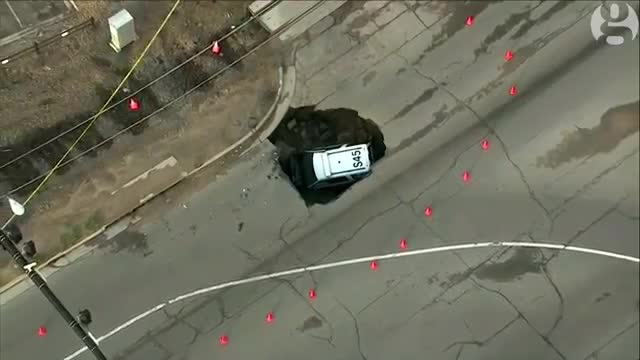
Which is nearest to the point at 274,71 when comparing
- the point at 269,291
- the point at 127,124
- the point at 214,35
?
the point at 214,35

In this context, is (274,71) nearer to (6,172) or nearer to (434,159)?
(434,159)

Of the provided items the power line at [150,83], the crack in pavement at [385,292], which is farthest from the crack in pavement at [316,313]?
the power line at [150,83]

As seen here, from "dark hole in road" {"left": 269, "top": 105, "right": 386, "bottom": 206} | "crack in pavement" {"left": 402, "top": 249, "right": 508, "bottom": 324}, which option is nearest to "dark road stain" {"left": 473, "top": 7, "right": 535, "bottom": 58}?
"dark hole in road" {"left": 269, "top": 105, "right": 386, "bottom": 206}

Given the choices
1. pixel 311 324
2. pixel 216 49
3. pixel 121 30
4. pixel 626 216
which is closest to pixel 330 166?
pixel 311 324

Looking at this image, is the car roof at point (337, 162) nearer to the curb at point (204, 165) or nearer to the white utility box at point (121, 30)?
the curb at point (204, 165)

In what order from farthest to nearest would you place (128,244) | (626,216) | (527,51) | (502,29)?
(502,29)
(527,51)
(626,216)
(128,244)

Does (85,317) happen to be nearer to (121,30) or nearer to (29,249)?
(29,249)

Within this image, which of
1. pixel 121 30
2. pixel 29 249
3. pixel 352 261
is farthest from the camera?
pixel 121 30
